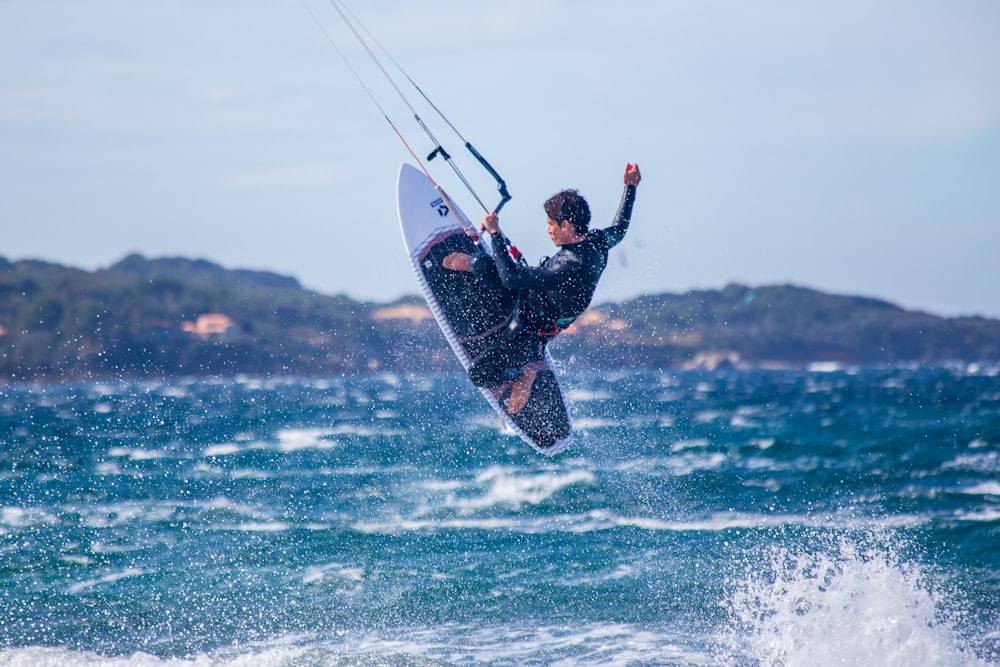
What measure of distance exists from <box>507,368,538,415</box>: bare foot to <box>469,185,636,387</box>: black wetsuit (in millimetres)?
826

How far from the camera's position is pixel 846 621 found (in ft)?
26.4

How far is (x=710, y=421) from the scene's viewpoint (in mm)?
33969

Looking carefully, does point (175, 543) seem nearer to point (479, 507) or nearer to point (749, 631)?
point (479, 507)

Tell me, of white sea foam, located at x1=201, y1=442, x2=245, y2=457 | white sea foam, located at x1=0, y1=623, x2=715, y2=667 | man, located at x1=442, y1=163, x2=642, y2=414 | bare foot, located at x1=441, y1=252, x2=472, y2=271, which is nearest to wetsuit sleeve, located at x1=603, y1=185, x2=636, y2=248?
man, located at x1=442, y1=163, x2=642, y2=414

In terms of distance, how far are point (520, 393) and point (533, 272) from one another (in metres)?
2.24

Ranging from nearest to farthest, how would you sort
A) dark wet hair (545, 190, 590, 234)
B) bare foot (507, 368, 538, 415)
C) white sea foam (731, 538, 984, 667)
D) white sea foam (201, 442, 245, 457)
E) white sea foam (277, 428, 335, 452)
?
white sea foam (731, 538, 984, 667), dark wet hair (545, 190, 590, 234), bare foot (507, 368, 538, 415), white sea foam (201, 442, 245, 457), white sea foam (277, 428, 335, 452)

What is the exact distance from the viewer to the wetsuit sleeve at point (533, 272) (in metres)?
7.97

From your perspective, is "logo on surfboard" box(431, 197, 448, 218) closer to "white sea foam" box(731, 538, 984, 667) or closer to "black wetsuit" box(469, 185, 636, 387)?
"black wetsuit" box(469, 185, 636, 387)

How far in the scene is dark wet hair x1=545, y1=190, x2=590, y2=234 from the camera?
796 centimetres

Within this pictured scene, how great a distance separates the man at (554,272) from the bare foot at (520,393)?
1.02m

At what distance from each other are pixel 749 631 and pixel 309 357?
104 metres

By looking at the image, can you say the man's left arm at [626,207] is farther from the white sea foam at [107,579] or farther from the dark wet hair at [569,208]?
the white sea foam at [107,579]

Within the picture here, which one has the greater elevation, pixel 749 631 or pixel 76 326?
pixel 76 326

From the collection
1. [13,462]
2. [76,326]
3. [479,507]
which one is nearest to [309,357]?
[76,326]
